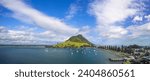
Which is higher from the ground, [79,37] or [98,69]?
[79,37]

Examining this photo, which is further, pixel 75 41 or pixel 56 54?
pixel 56 54

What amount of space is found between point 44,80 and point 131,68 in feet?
7.53

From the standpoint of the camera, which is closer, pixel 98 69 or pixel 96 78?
pixel 96 78

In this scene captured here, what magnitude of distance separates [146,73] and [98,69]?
135 cm

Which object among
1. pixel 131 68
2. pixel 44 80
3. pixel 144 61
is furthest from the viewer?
pixel 144 61

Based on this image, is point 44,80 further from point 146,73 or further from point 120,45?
point 120,45

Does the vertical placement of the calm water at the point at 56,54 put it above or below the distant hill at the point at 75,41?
below

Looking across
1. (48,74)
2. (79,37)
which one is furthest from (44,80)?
(79,37)

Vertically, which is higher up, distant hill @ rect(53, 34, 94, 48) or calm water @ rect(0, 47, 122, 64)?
distant hill @ rect(53, 34, 94, 48)

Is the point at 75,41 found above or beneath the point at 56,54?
above

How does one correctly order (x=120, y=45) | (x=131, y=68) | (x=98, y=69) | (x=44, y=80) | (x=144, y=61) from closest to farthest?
(x=44, y=80) → (x=98, y=69) → (x=131, y=68) → (x=144, y=61) → (x=120, y=45)

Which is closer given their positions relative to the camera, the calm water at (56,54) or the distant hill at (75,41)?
the distant hill at (75,41)

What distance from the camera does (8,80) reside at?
6.88 metres

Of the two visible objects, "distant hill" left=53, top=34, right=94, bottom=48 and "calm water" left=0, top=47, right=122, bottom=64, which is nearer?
"distant hill" left=53, top=34, right=94, bottom=48
